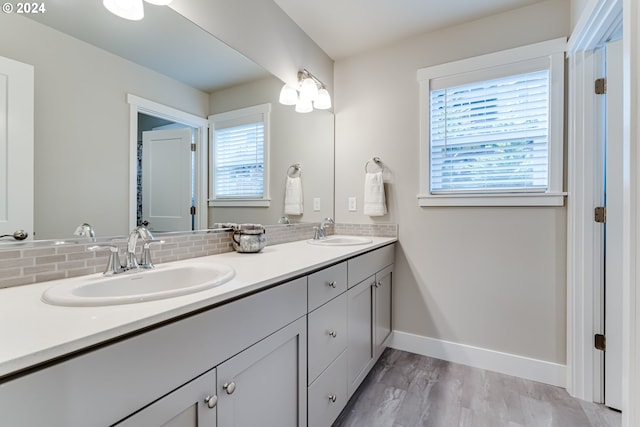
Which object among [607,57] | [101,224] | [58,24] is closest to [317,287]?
[101,224]

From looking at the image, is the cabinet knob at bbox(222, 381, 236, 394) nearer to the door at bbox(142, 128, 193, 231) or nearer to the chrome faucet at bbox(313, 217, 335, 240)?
the door at bbox(142, 128, 193, 231)

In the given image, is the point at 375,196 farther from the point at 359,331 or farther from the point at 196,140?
the point at 196,140

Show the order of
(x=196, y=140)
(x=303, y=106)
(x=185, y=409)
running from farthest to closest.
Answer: (x=303, y=106), (x=196, y=140), (x=185, y=409)

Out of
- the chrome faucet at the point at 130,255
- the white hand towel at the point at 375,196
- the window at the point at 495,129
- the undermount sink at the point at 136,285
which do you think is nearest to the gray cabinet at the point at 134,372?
the undermount sink at the point at 136,285

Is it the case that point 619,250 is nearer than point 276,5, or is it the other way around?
point 619,250

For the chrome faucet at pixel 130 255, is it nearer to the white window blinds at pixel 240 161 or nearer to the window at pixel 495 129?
the white window blinds at pixel 240 161

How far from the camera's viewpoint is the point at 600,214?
162cm

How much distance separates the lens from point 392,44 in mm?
2322

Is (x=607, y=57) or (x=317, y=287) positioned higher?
(x=607, y=57)

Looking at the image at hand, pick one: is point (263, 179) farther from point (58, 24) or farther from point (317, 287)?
point (58, 24)

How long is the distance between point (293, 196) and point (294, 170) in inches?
7.4

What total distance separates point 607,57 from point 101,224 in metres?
2.55

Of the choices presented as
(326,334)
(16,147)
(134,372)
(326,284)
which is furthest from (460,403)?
(16,147)

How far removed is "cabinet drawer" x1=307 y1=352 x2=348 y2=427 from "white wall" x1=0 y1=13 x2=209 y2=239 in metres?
1.02
